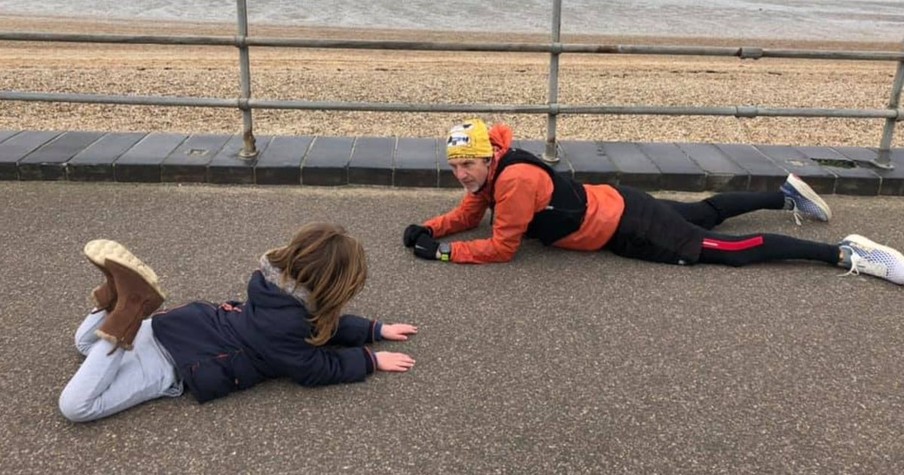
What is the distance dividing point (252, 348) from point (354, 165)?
88.8 inches

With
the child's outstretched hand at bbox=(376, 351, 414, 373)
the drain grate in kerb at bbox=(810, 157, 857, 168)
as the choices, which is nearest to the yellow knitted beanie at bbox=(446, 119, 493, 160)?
the child's outstretched hand at bbox=(376, 351, 414, 373)

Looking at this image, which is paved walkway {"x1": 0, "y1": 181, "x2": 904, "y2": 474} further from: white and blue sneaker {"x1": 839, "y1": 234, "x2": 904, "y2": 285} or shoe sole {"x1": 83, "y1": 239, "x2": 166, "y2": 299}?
shoe sole {"x1": 83, "y1": 239, "x2": 166, "y2": 299}

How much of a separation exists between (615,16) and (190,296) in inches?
827

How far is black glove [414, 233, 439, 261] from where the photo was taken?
3.81 metres

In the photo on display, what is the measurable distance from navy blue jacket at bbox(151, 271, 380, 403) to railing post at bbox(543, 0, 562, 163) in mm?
2564

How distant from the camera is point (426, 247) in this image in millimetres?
3820

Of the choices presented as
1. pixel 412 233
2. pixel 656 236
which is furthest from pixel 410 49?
pixel 656 236

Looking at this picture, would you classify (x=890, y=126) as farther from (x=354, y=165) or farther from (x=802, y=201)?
(x=354, y=165)

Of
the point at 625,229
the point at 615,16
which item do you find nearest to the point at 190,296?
the point at 625,229

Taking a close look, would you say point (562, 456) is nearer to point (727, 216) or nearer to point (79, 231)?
point (727, 216)

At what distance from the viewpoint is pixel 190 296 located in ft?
11.2

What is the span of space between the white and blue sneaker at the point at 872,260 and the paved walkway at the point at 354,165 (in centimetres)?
109

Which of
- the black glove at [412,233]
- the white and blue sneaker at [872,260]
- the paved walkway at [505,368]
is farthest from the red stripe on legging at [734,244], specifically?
the black glove at [412,233]

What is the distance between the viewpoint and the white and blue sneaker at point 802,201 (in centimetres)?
438
